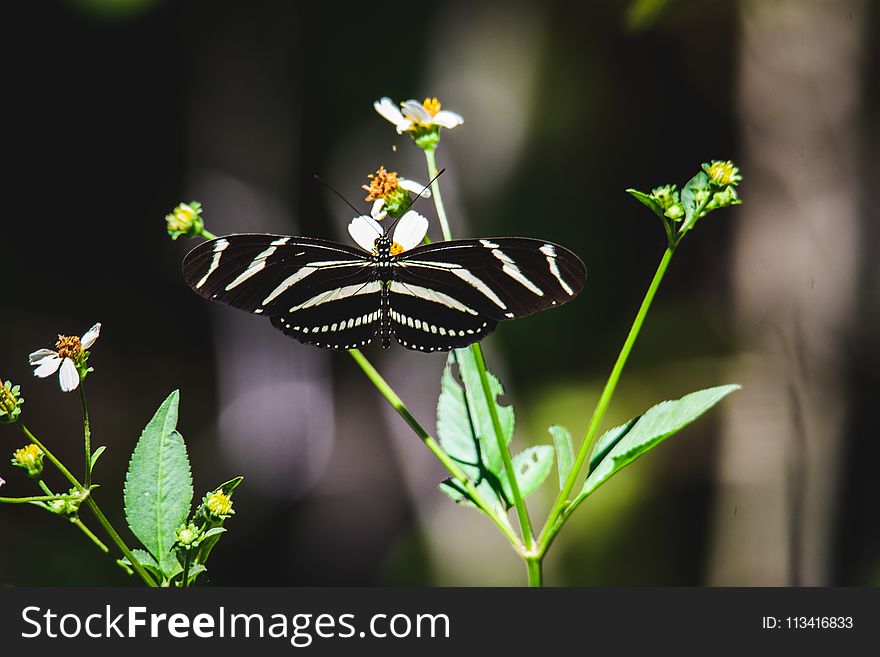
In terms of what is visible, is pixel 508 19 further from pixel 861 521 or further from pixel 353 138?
pixel 861 521

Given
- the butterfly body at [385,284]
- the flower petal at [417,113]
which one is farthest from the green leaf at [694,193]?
the flower petal at [417,113]

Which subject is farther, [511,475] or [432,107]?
[432,107]

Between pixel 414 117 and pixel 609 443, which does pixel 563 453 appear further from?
pixel 414 117

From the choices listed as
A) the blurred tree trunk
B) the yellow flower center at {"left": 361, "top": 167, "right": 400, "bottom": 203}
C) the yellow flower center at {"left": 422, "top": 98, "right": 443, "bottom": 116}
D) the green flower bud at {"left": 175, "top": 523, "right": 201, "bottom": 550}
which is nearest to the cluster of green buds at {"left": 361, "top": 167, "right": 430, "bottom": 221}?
the yellow flower center at {"left": 361, "top": 167, "right": 400, "bottom": 203}

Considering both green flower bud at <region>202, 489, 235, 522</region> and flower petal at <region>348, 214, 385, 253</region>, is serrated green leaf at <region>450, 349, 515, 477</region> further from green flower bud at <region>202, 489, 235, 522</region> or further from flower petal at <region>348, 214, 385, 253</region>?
green flower bud at <region>202, 489, 235, 522</region>

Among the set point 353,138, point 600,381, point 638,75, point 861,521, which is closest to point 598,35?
point 638,75

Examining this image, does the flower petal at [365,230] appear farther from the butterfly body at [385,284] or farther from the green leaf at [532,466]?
the green leaf at [532,466]

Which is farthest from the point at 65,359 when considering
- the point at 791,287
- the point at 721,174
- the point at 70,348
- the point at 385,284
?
the point at 791,287
